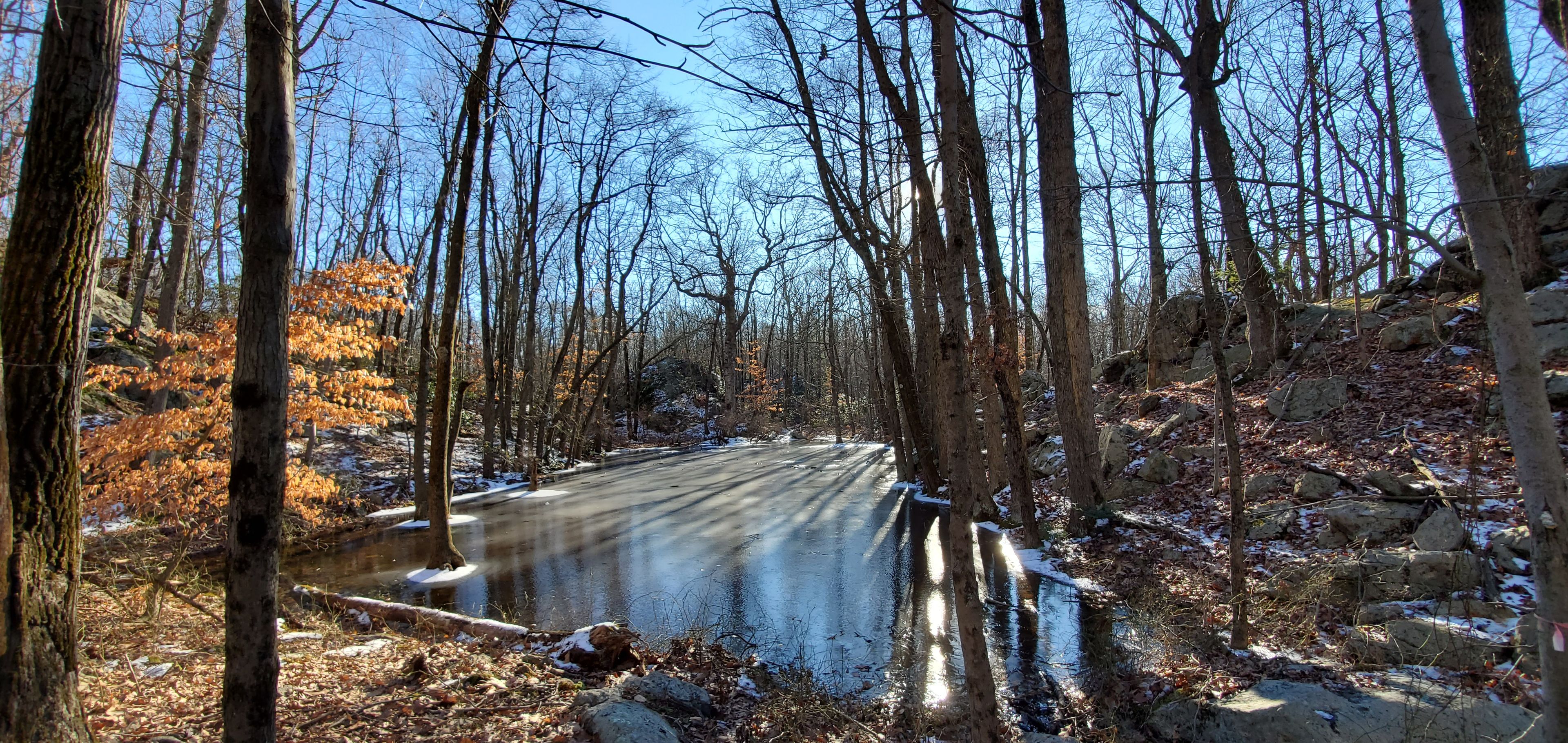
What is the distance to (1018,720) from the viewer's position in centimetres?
478

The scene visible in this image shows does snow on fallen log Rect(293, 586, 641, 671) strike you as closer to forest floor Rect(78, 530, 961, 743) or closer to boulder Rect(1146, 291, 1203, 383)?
forest floor Rect(78, 530, 961, 743)

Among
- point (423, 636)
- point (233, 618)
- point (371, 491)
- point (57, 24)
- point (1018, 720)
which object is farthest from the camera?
point (371, 491)

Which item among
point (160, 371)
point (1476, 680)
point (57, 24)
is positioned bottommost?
point (1476, 680)

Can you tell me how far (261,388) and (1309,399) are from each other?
41.1 feet

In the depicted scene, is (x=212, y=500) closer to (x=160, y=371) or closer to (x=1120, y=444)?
(x=160, y=371)

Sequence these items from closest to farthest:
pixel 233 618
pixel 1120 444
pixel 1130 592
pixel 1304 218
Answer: pixel 233 618 < pixel 1304 218 < pixel 1130 592 < pixel 1120 444

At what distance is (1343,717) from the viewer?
4.00 m

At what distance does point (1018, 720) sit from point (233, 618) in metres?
4.58

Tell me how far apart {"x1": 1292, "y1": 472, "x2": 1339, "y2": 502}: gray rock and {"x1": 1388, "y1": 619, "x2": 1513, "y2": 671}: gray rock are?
307cm

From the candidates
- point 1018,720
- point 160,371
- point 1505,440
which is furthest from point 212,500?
point 1505,440

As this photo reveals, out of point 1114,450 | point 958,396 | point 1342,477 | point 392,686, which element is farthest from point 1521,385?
point 1114,450

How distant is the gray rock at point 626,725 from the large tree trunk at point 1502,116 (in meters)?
6.46

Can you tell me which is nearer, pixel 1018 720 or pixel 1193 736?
pixel 1193 736

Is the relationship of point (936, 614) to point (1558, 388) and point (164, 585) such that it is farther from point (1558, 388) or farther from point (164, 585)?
point (1558, 388)
